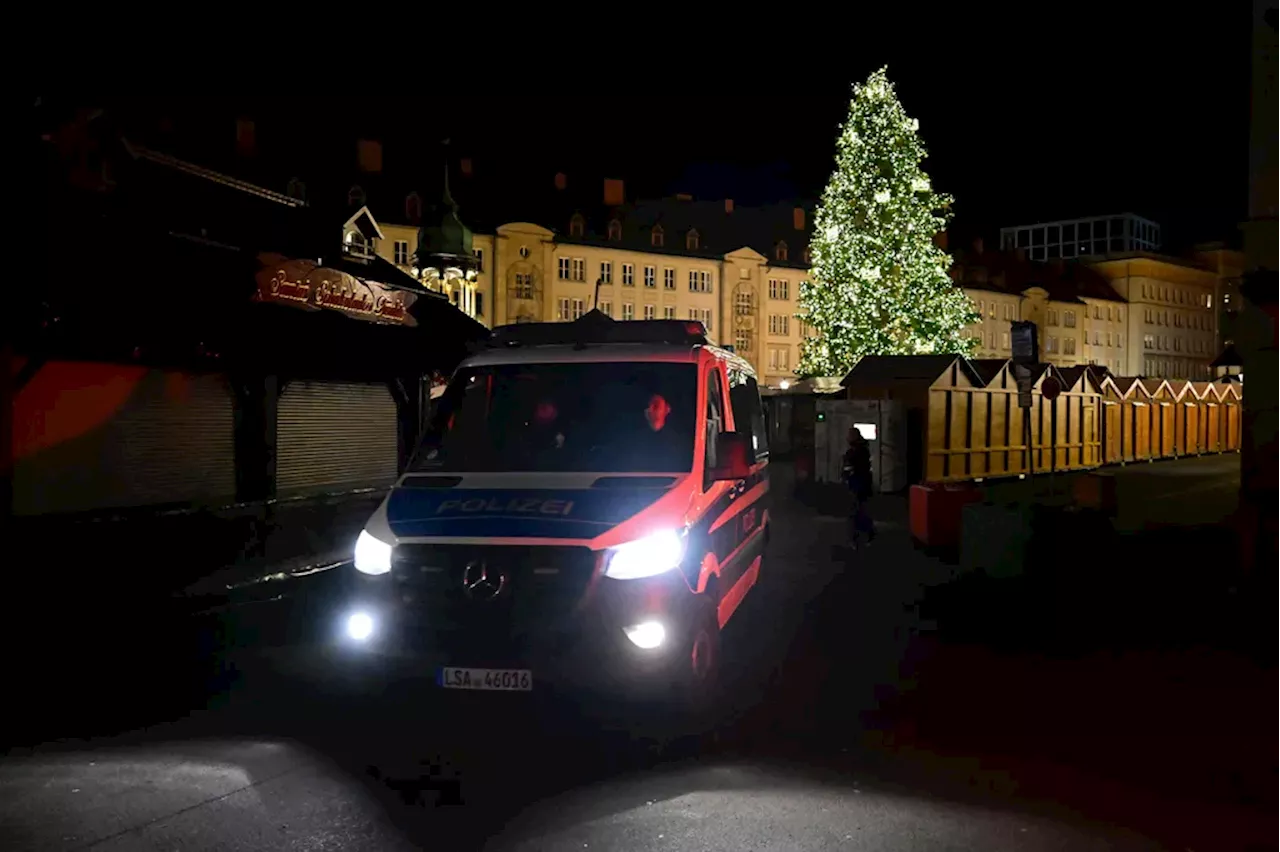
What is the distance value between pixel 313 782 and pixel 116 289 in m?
11.4

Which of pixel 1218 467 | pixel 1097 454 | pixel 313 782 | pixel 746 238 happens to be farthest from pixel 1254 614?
pixel 746 238

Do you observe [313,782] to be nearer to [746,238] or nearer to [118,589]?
[118,589]

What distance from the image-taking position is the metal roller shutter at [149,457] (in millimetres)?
14750

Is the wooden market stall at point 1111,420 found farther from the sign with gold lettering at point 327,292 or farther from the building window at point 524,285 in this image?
the building window at point 524,285

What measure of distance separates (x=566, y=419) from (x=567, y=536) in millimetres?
1764

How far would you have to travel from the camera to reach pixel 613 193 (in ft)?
216

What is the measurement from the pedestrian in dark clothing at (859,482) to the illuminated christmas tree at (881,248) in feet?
78.1

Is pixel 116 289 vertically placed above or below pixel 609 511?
above

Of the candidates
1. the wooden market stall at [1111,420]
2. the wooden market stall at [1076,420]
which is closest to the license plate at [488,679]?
the wooden market stall at [1076,420]

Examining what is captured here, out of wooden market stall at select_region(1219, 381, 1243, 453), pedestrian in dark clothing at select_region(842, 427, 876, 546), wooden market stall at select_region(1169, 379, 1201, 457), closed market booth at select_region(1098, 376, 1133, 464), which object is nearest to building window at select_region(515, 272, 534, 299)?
closed market booth at select_region(1098, 376, 1133, 464)

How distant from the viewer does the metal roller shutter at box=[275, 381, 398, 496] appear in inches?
790

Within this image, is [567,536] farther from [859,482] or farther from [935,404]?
[935,404]

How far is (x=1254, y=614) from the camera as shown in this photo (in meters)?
10.6

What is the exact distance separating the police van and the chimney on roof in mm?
59069
